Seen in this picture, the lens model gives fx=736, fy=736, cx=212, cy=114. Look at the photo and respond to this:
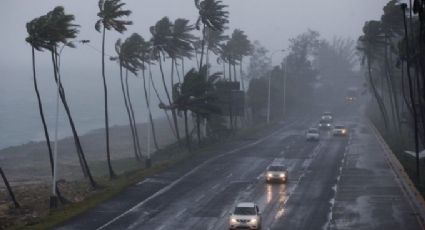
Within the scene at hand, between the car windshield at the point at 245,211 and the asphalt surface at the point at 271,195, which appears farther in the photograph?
the asphalt surface at the point at 271,195

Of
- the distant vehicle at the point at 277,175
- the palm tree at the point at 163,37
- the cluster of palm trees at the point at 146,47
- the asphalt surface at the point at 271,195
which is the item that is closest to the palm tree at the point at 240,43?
the cluster of palm trees at the point at 146,47

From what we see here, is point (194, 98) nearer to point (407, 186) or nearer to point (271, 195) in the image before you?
point (271, 195)

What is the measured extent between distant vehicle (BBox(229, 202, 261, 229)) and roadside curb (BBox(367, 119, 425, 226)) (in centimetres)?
842

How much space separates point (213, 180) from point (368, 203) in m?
15.0

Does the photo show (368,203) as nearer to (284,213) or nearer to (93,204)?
(284,213)

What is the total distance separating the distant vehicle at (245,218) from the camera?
35.7 meters

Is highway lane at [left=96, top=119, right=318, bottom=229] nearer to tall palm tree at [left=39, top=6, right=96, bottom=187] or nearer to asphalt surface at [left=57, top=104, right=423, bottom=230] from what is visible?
asphalt surface at [left=57, top=104, right=423, bottom=230]

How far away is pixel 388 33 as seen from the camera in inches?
3580

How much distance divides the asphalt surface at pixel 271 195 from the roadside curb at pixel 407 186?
41 cm

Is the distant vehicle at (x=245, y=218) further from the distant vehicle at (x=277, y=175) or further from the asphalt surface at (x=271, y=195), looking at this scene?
the distant vehicle at (x=277, y=175)

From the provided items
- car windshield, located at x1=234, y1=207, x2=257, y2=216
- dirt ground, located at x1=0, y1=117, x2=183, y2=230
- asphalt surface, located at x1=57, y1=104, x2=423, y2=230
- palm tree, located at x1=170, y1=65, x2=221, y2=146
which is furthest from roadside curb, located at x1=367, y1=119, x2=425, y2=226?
dirt ground, located at x1=0, y1=117, x2=183, y2=230

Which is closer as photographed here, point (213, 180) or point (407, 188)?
point (407, 188)

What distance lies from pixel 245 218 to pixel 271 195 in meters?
13.0

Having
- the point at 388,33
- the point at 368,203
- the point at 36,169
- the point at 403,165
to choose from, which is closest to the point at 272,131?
the point at 388,33
